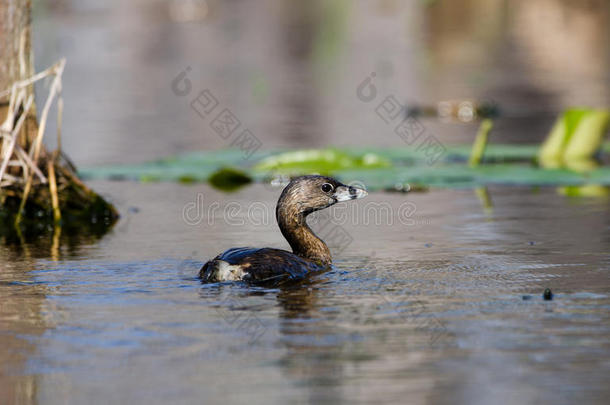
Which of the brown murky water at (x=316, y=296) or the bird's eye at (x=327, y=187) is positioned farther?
the bird's eye at (x=327, y=187)

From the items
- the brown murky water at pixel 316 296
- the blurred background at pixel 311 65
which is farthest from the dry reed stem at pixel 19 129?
the blurred background at pixel 311 65

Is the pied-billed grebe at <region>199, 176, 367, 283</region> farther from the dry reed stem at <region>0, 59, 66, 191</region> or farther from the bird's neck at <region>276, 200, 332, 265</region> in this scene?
the dry reed stem at <region>0, 59, 66, 191</region>

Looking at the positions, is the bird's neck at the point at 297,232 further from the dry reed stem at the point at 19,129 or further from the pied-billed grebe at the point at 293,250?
the dry reed stem at the point at 19,129

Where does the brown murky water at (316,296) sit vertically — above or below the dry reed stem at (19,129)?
below

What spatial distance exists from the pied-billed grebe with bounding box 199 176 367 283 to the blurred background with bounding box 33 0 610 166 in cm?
638

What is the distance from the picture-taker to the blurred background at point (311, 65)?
63.7 feet

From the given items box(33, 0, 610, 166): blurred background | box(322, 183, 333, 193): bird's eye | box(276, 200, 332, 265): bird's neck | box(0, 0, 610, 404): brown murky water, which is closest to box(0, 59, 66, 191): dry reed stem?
box(0, 0, 610, 404): brown murky water

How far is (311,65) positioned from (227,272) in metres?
24.6

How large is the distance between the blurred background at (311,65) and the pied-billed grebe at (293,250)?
6.38 meters

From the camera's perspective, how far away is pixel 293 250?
9.59 meters

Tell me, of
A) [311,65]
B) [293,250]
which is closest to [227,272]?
[293,250]

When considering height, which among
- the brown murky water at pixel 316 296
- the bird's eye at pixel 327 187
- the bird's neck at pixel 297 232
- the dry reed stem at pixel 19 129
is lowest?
the brown murky water at pixel 316 296

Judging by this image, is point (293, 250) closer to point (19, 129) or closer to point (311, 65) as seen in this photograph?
point (19, 129)

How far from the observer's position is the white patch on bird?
27.1ft
